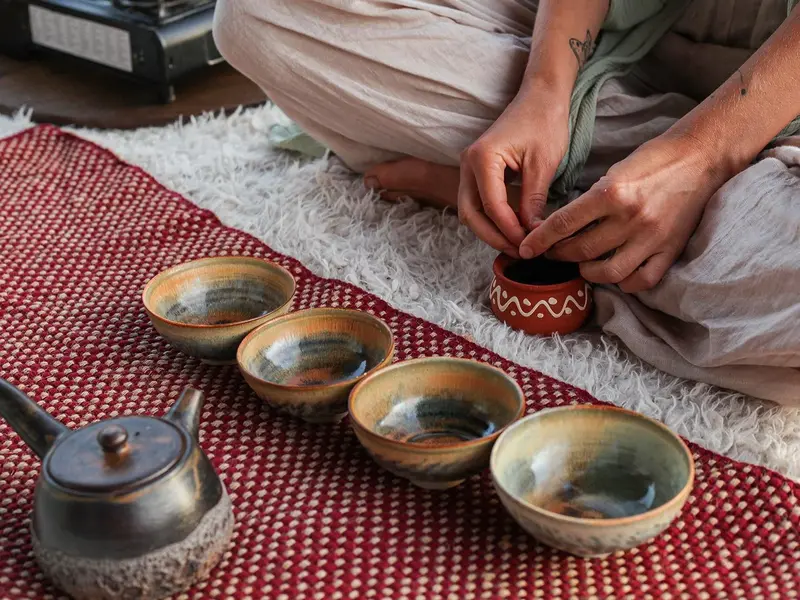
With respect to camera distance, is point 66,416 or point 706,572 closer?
point 706,572

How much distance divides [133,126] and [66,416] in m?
1.10

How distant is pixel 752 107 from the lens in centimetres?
120

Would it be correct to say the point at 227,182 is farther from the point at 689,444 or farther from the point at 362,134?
the point at 689,444

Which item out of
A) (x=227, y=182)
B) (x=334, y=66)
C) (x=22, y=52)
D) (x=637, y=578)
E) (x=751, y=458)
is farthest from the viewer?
(x=22, y=52)

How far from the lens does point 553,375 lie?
1209 mm

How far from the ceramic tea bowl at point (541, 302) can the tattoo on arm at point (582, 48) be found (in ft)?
1.05

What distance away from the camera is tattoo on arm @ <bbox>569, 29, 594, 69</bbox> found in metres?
1.42

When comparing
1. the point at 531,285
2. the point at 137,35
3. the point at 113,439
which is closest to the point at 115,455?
the point at 113,439

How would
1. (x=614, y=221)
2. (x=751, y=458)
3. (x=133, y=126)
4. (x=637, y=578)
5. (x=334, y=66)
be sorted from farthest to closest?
(x=133, y=126) → (x=334, y=66) → (x=614, y=221) → (x=751, y=458) → (x=637, y=578)

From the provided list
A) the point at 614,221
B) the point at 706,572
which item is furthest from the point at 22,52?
the point at 706,572

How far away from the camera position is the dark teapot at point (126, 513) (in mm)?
833

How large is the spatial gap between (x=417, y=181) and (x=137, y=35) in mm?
939

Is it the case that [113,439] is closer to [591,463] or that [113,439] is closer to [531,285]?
[591,463]

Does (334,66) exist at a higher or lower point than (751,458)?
higher
